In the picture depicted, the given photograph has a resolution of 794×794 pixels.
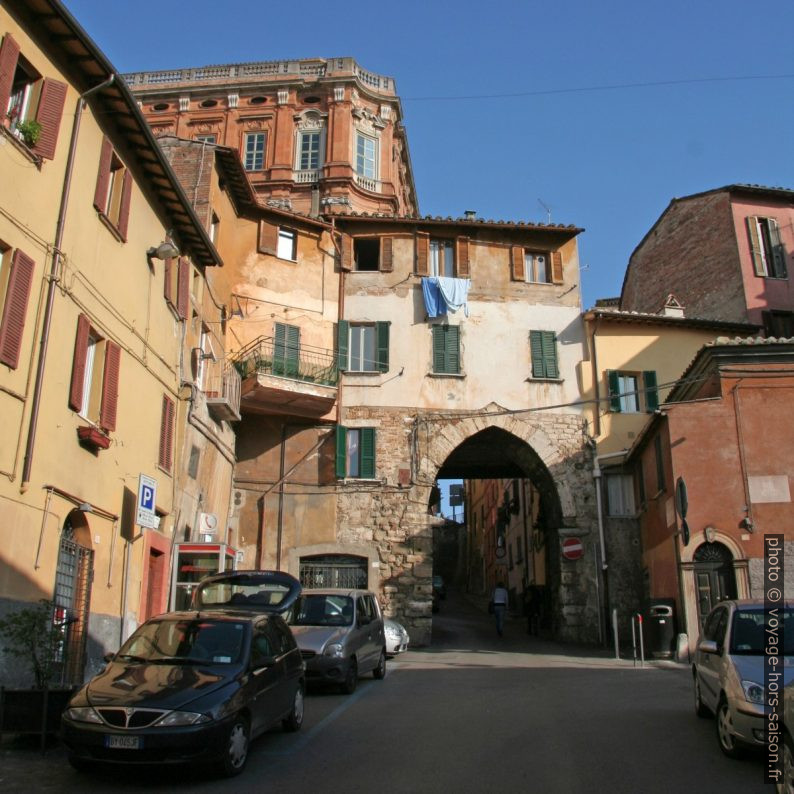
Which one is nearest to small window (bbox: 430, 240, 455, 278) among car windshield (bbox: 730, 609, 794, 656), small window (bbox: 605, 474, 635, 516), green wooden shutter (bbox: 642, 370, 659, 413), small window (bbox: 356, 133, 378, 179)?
green wooden shutter (bbox: 642, 370, 659, 413)

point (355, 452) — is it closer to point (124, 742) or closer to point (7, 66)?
point (7, 66)

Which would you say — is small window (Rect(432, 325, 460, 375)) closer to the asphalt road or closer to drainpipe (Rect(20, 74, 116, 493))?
the asphalt road

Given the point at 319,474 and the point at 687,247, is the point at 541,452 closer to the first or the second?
the point at 319,474

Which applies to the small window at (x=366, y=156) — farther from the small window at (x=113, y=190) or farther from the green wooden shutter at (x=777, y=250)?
the small window at (x=113, y=190)

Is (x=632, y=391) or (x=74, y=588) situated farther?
(x=632, y=391)

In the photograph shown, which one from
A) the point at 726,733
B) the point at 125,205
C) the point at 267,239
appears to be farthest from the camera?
the point at 267,239

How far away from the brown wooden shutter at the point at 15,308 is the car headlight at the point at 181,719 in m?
5.48

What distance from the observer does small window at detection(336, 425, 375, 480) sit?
958 inches

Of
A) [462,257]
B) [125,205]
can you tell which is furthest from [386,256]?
[125,205]

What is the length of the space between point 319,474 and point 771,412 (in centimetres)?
1227

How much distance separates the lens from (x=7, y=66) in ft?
35.4

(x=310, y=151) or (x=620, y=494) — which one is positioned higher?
(x=310, y=151)

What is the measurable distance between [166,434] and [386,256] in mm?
11944

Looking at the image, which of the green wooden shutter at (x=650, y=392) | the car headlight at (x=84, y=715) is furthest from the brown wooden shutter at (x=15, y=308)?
the green wooden shutter at (x=650, y=392)
